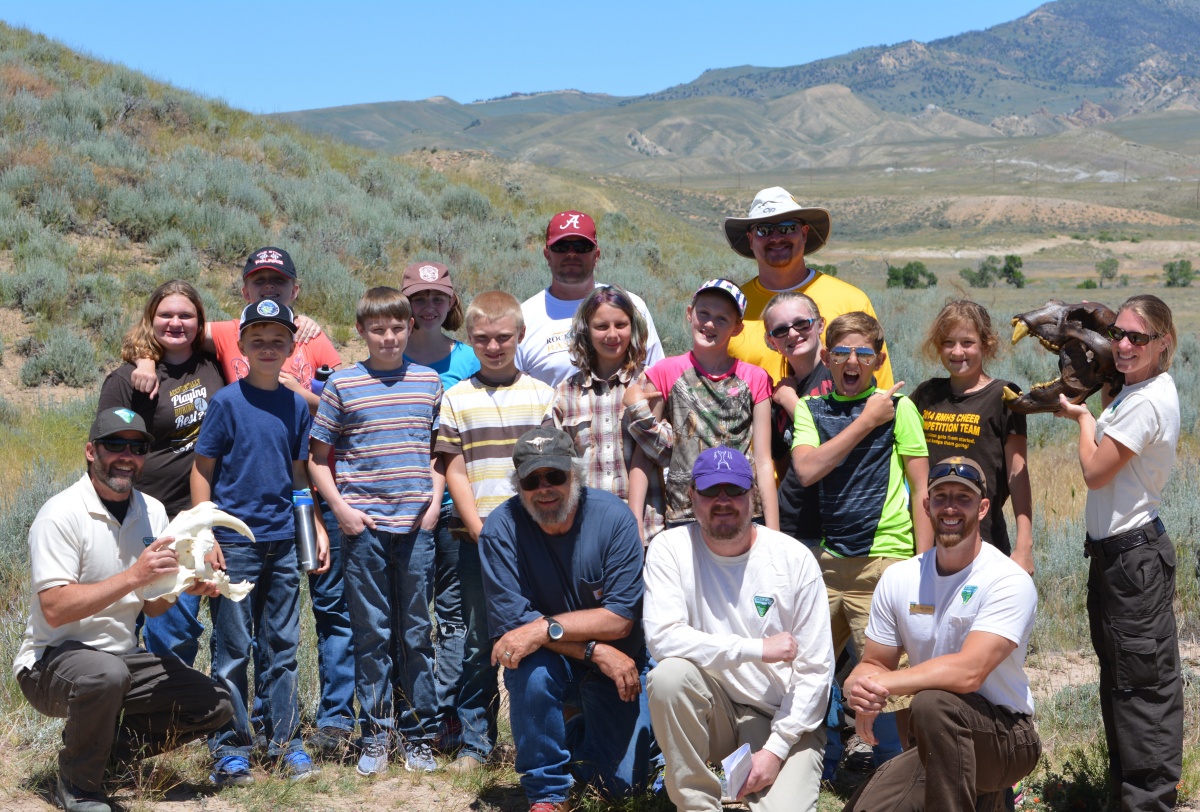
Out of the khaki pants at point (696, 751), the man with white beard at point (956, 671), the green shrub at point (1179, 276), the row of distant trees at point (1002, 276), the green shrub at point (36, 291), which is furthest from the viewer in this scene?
the row of distant trees at point (1002, 276)

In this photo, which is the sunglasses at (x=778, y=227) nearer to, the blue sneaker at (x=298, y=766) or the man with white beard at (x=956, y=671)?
the man with white beard at (x=956, y=671)

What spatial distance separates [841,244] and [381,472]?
69332mm

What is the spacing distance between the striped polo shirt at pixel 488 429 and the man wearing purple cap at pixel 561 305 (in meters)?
0.52

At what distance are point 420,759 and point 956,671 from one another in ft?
8.00

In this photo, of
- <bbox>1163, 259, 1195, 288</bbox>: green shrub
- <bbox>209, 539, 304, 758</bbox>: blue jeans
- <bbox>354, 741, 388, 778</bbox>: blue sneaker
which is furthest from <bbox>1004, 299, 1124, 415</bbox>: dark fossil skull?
<bbox>1163, 259, 1195, 288</bbox>: green shrub

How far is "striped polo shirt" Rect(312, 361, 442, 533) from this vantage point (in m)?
Result: 4.69

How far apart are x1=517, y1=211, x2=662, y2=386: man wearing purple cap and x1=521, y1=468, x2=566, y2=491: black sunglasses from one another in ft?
3.39

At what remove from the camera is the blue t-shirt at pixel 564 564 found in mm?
4312

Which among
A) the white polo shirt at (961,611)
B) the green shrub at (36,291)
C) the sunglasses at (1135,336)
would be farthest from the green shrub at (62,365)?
the sunglasses at (1135,336)

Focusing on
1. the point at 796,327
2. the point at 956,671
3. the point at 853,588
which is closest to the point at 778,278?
the point at 796,327

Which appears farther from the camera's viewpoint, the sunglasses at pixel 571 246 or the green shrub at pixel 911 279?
the green shrub at pixel 911 279

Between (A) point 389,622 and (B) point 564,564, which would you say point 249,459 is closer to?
(A) point 389,622

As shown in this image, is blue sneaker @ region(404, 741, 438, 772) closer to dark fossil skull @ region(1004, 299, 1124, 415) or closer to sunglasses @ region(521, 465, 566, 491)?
sunglasses @ region(521, 465, 566, 491)

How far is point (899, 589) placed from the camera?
3.87 m
